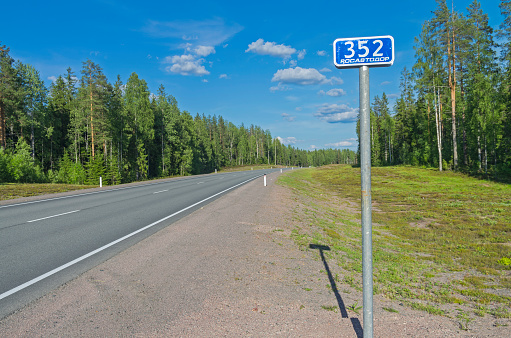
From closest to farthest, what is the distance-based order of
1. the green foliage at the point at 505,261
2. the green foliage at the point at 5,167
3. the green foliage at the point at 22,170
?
the green foliage at the point at 505,261 < the green foliage at the point at 5,167 < the green foliage at the point at 22,170

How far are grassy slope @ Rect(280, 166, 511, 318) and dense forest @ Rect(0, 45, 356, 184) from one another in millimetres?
32777

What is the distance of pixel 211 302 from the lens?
432 centimetres

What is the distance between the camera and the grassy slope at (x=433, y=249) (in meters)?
5.76

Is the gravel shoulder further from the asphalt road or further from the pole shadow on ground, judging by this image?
the asphalt road

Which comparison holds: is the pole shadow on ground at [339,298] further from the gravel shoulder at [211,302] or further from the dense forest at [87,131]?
the dense forest at [87,131]

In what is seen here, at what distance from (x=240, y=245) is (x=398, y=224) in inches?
412

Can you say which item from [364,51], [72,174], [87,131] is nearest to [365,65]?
[364,51]

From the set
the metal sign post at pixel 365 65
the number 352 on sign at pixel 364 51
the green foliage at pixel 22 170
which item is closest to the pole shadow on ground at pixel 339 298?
the metal sign post at pixel 365 65

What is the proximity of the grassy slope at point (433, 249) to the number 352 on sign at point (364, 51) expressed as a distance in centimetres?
440

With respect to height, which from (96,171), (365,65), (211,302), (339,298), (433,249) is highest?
(365,65)

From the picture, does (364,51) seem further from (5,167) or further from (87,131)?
(87,131)

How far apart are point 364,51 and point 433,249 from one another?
9.91 m

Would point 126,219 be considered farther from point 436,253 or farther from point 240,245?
point 436,253

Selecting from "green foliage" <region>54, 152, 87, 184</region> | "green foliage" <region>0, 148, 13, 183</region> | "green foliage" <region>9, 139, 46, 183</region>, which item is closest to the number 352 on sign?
"green foliage" <region>0, 148, 13, 183</region>
